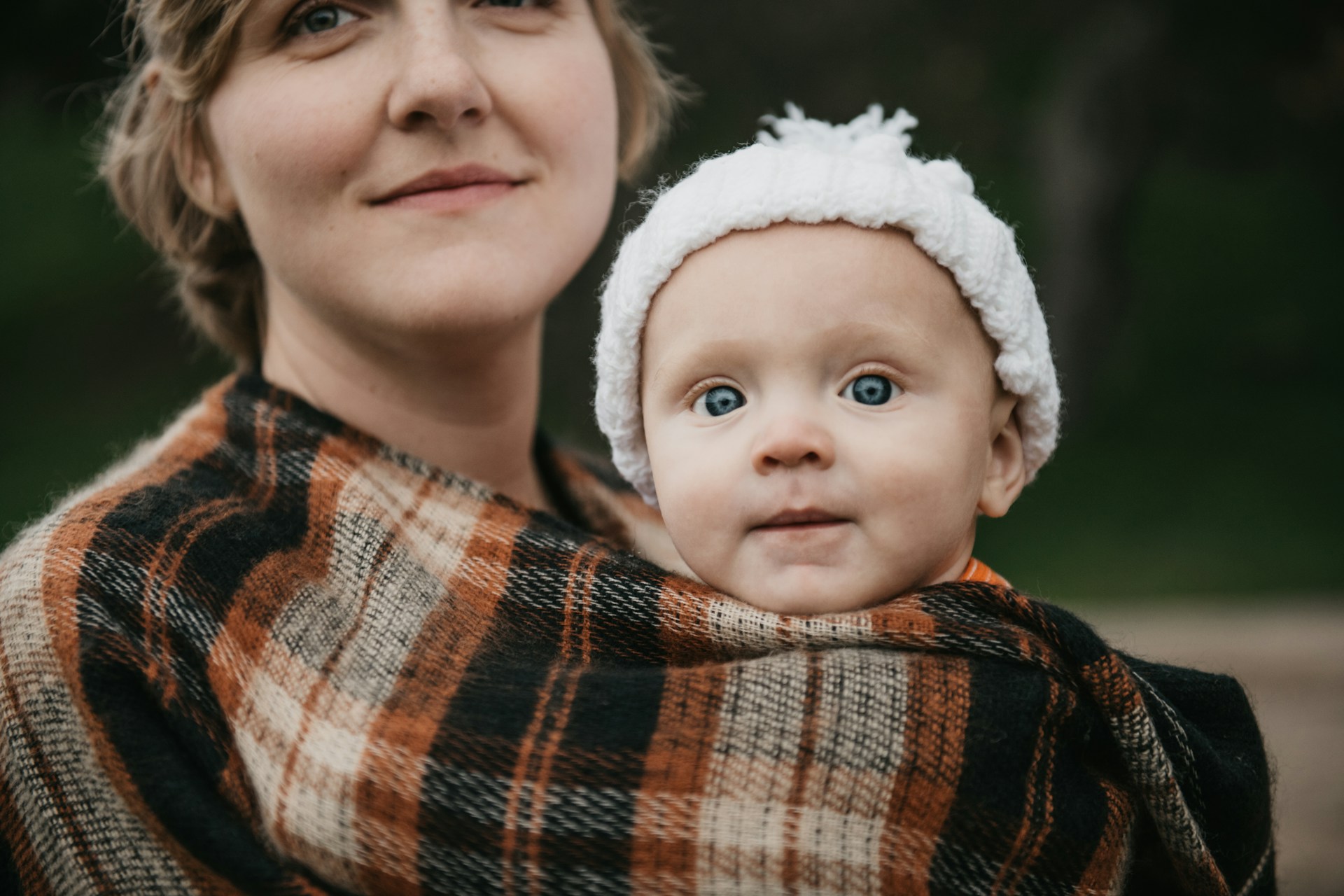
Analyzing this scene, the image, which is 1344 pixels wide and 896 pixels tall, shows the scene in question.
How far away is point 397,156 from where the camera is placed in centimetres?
179

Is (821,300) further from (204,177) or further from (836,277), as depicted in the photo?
(204,177)

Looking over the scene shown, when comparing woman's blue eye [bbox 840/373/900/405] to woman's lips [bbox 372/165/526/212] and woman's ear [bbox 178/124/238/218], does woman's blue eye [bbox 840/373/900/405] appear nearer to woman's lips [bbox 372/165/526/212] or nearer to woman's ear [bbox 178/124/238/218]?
woman's lips [bbox 372/165/526/212]

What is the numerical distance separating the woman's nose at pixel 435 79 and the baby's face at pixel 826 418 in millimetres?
471

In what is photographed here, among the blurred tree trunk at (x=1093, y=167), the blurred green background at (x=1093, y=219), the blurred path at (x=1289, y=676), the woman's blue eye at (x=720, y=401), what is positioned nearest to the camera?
the woman's blue eye at (x=720, y=401)

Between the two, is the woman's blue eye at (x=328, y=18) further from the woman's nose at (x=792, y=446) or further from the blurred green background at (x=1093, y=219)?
the blurred green background at (x=1093, y=219)

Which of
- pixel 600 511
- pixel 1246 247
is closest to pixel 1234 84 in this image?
pixel 1246 247

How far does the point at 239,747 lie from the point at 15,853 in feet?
0.92

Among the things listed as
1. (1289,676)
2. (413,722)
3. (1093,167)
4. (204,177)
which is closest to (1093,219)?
(1093,167)

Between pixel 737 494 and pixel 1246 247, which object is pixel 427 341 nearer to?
pixel 737 494

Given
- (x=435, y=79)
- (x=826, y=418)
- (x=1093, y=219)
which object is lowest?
(x=826, y=418)

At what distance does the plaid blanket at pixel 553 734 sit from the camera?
52.1 inches

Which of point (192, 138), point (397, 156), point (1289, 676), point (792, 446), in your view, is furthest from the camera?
point (1289, 676)

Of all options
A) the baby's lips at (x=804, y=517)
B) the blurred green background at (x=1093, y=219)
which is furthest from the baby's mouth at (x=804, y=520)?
the blurred green background at (x=1093, y=219)

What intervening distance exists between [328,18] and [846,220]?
0.83 m
